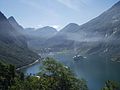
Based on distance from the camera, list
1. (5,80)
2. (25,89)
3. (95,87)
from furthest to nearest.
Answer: (95,87), (5,80), (25,89)

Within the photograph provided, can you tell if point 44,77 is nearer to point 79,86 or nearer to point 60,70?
point 60,70

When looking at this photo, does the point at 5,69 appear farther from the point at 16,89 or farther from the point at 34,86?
the point at 34,86

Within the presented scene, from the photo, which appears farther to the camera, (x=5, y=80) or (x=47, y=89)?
(x=5, y=80)

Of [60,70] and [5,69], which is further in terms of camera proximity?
[5,69]

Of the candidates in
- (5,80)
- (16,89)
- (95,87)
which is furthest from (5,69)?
(95,87)

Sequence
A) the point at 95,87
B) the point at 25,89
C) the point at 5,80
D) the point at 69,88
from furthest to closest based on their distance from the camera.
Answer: the point at 95,87 < the point at 5,80 < the point at 25,89 < the point at 69,88

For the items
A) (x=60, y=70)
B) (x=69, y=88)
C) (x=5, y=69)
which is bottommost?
(x=69, y=88)

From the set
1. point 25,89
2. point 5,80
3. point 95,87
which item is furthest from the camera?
point 95,87

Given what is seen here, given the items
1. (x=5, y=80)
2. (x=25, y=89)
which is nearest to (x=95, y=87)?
(x=5, y=80)

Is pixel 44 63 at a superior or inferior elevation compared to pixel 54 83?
superior
